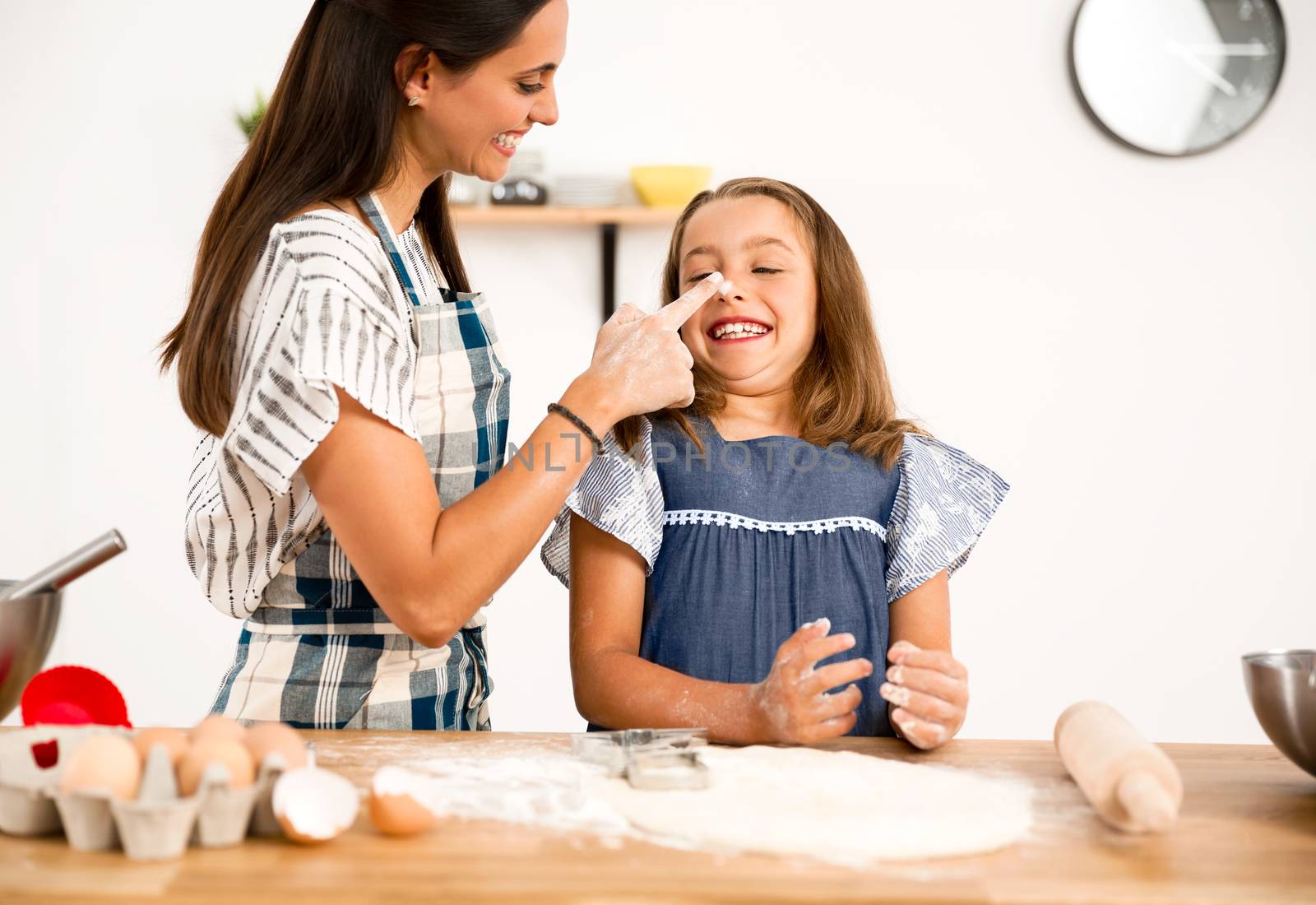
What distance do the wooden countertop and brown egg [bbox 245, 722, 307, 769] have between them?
0.05 metres

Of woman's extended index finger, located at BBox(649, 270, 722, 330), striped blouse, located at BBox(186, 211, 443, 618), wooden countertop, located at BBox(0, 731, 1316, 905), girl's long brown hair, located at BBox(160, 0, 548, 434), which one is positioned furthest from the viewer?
woman's extended index finger, located at BBox(649, 270, 722, 330)

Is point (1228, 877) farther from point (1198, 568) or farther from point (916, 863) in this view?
point (1198, 568)

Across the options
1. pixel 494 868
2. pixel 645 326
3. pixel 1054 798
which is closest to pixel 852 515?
pixel 645 326

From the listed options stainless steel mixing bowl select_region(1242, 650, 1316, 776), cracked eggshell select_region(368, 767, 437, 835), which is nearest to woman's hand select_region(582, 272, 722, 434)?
cracked eggshell select_region(368, 767, 437, 835)

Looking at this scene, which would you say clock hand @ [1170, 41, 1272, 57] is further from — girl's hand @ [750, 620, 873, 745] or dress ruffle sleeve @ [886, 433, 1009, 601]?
girl's hand @ [750, 620, 873, 745]

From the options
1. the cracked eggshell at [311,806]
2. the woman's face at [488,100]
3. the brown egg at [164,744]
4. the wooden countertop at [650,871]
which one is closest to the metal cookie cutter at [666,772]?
the wooden countertop at [650,871]

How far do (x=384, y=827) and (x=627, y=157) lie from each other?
236cm

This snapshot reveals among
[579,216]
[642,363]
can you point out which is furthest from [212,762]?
[579,216]

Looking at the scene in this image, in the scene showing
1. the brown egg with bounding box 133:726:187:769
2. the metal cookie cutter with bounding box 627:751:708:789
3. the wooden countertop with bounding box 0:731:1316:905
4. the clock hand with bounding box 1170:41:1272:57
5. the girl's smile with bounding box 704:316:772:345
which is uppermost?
the clock hand with bounding box 1170:41:1272:57

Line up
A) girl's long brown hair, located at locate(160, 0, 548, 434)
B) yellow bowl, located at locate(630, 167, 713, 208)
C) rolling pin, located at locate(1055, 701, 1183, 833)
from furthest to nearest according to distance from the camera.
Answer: yellow bowl, located at locate(630, 167, 713, 208) → girl's long brown hair, located at locate(160, 0, 548, 434) → rolling pin, located at locate(1055, 701, 1183, 833)

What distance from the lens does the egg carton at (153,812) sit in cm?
72

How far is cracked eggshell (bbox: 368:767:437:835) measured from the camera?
754 mm

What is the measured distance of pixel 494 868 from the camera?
2.32 ft

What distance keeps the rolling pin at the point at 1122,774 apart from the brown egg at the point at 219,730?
0.60 meters
